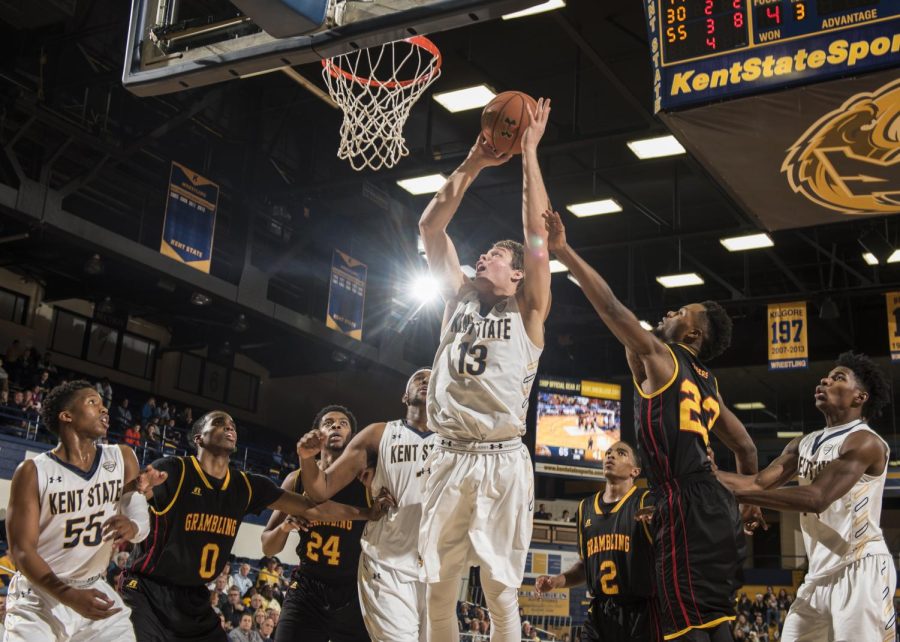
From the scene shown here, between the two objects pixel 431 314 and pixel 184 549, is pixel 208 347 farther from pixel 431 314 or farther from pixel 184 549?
pixel 184 549

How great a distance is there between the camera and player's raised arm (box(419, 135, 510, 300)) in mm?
4926

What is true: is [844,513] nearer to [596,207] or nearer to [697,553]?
[697,553]

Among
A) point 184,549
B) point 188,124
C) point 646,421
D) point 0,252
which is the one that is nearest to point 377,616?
point 184,549

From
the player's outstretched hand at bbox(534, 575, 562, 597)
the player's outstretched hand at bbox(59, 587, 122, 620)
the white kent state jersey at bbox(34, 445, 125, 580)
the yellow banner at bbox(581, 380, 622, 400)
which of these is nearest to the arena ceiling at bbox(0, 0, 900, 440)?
the yellow banner at bbox(581, 380, 622, 400)

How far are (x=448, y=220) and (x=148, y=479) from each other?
2.21m

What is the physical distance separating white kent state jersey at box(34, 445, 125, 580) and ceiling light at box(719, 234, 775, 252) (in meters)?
14.0

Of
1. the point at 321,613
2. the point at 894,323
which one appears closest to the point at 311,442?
the point at 321,613

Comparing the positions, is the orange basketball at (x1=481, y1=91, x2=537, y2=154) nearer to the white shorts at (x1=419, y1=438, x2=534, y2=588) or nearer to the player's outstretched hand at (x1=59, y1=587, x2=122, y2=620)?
the white shorts at (x1=419, y1=438, x2=534, y2=588)

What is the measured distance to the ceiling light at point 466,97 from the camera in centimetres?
1311

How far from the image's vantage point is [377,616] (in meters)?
5.49

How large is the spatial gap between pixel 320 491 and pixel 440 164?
9.92 metres

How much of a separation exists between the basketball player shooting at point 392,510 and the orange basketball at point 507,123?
1.51 metres

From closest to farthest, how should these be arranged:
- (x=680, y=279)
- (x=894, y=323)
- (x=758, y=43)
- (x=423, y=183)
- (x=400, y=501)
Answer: (x=400, y=501), (x=758, y=43), (x=423, y=183), (x=894, y=323), (x=680, y=279)

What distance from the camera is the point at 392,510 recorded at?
5789 millimetres
